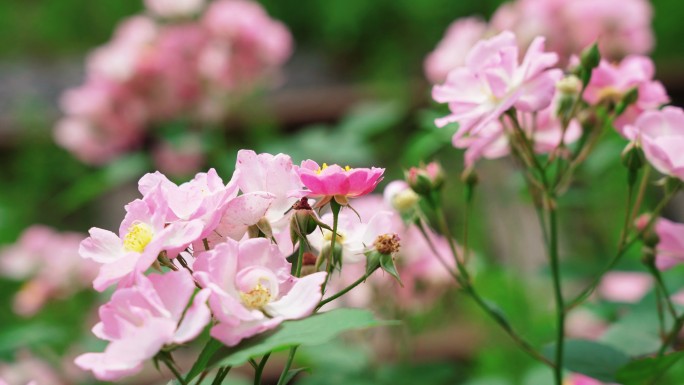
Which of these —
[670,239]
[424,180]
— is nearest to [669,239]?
[670,239]

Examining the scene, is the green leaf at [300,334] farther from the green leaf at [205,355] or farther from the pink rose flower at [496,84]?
the pink rose flower at [496,84]

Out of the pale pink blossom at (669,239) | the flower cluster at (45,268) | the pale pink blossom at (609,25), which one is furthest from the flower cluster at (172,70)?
the pale pink blossom at (669,239)

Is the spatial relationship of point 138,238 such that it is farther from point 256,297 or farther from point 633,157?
point 633,157

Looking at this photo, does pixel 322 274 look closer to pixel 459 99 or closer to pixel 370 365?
pixel 459 99

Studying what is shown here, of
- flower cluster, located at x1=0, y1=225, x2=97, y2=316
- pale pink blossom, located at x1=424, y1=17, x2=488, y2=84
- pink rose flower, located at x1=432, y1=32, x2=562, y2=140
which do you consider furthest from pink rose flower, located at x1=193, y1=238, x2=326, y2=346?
flower cluster, located at x1=0, y1=225, x2=97, y2=316

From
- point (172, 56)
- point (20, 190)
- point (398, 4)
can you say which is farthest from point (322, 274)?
point (398, 4)
